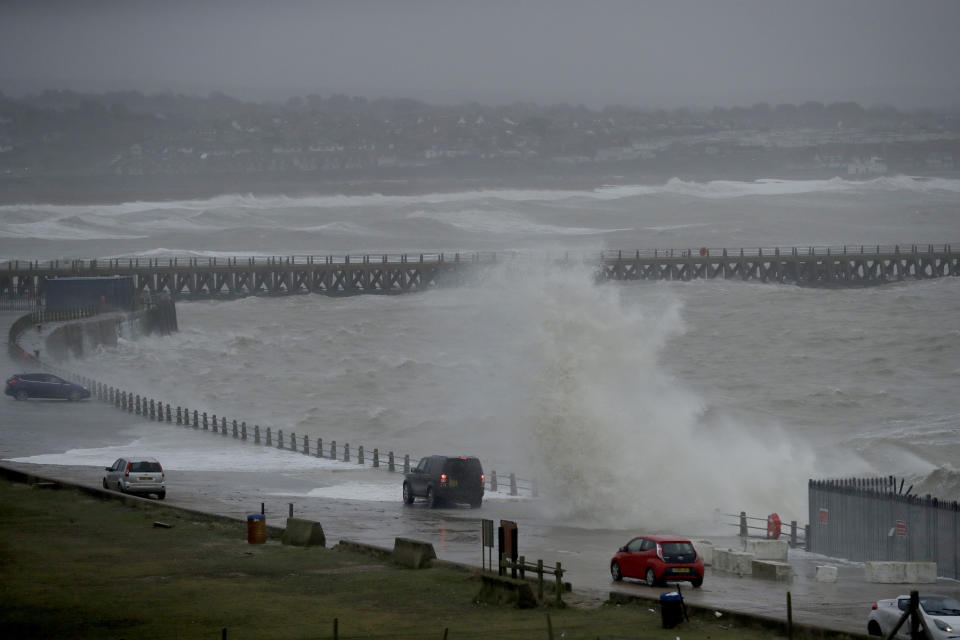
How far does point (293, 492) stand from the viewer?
31.8 meters

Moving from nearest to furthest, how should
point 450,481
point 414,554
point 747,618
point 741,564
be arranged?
1. point 747,618
2. point 414,554
3. point 741,564
4. point 450,481

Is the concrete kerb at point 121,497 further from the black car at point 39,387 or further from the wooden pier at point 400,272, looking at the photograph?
the wooden pier at point 400,272

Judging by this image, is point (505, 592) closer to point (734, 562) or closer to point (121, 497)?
point (734, 562)

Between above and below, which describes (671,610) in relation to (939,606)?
below

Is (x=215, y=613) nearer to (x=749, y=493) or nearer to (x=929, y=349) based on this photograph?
(x=749, y=493)

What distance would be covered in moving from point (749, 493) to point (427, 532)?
9.75 meters

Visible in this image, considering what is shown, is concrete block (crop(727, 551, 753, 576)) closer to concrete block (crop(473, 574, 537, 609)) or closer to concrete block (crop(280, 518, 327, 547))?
concrete block (crop(473, 574, 537, 609))

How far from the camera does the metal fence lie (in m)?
21.4

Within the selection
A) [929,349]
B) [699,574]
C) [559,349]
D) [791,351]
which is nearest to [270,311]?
[791,351]

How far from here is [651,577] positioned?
62.8 ft

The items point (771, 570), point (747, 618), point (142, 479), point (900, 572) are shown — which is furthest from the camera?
point (142, 479)

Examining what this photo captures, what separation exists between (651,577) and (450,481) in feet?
35.0

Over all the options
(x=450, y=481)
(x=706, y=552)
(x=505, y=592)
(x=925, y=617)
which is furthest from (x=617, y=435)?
(x=925, y=617)

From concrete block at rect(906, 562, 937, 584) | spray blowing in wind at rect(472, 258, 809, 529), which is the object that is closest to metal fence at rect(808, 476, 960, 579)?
concrete block at rect(906, 562, 937, 584)
